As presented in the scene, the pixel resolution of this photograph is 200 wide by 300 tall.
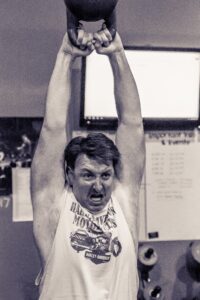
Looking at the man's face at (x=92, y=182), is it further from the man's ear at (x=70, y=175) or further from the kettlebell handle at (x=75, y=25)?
the kettlebell handle at (x=75, y=25)

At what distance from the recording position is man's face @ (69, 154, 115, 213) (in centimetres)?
212

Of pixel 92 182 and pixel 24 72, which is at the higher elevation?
pixel 24 72

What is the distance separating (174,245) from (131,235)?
0.83 metres

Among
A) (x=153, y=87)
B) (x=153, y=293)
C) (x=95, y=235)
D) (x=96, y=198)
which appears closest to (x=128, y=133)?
(x=96, y=198)

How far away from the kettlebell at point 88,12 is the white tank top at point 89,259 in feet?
2.11

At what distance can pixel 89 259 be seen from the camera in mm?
2084

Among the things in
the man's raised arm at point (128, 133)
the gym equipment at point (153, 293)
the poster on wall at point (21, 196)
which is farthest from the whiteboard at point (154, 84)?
the gym equipment at point (153, 293)

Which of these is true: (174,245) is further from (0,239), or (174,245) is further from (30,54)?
(30,54)

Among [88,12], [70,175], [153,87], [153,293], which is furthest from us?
[153,87]

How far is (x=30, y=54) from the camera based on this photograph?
276cm

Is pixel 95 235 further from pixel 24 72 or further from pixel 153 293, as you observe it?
pixel 24 72

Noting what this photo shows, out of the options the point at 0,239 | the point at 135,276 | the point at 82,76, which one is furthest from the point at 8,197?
the point at 135,276

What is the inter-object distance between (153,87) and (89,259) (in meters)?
1.09

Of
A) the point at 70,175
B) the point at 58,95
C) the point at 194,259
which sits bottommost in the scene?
the point at 194,259
